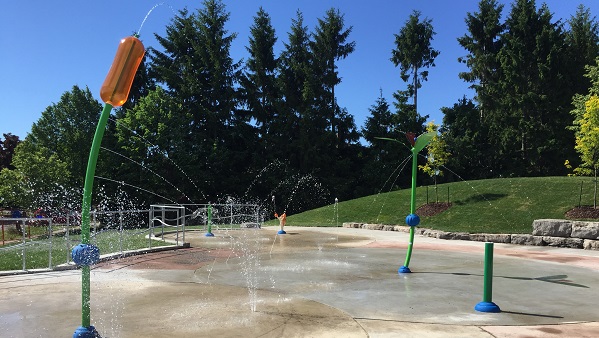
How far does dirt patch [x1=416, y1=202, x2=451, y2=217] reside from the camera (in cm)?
2442

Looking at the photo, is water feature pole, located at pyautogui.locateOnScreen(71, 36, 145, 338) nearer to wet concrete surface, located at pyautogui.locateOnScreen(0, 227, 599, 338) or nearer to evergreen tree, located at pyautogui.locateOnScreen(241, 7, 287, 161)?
wet concrete surface, located at pyautogui.locateOnScreen(0, 227, 599, 338)

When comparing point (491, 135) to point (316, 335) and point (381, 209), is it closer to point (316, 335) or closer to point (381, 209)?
point (381, 209)

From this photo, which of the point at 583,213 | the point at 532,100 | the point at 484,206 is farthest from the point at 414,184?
the point at 532,100

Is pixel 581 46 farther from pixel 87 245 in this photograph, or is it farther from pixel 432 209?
pixel 87 245

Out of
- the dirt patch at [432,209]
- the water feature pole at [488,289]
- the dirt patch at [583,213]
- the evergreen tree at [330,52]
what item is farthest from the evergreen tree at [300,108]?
the water feature pole at [488,289]

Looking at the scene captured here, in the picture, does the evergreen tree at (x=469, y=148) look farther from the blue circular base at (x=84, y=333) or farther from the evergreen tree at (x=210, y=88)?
the blue circular base at (x=84, y=333)

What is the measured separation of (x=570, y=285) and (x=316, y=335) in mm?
6027

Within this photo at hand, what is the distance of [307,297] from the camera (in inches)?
292

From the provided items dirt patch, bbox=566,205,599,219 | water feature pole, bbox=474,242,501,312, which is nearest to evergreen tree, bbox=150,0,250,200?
dirt patch, bbox=566,205,599,219

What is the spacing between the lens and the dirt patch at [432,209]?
24.4m

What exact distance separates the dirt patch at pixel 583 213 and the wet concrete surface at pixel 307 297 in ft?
22.2

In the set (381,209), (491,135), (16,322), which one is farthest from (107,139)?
(16,322)

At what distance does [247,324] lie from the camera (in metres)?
5.76

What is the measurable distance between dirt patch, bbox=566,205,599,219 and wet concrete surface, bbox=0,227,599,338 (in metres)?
6.77
